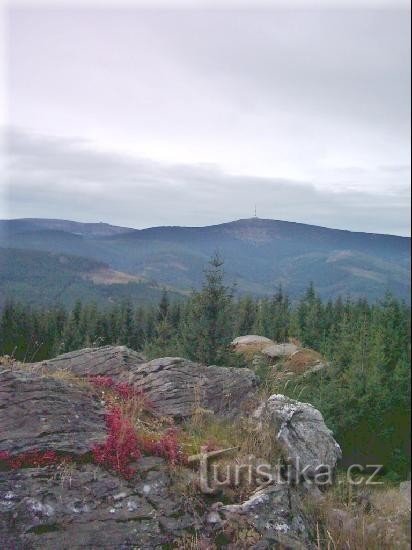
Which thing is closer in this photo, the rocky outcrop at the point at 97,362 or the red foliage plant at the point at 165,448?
the red foliage plant at the point at 165,448

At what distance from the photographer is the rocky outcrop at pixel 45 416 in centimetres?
597

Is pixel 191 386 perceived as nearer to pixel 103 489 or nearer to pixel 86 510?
pixel 103 489

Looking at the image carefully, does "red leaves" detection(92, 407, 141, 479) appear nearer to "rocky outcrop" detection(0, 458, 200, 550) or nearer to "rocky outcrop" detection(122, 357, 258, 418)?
"rocky outcrop" detection(0, 458, 200, 550)

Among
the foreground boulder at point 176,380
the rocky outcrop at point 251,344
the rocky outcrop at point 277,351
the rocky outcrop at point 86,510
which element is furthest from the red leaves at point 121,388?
the rocky outcrop at point 251,344

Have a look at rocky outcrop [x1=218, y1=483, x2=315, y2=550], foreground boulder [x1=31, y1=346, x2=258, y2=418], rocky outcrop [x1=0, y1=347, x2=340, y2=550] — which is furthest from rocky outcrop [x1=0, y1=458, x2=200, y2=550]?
foreground boulder [x1=31, y1=346, x2=258, y2=418]

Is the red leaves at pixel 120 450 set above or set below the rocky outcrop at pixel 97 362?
below

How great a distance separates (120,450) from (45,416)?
1.12m

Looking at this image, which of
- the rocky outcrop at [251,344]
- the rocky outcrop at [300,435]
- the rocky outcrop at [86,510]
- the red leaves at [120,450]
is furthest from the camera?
the rocky outcrop at [251,344]

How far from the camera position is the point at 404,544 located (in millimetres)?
2207

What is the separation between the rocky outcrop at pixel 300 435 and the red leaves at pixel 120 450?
1.82 meters

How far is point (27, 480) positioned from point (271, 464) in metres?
2.89

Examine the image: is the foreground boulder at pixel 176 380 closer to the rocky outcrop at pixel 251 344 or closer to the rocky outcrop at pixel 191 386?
the rocky outcrop at pixel 191 386

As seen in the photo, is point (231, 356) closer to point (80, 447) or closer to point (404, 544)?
point (80, 447)

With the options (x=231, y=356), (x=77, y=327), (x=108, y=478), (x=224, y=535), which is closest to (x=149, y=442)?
(x=108, y=478)
